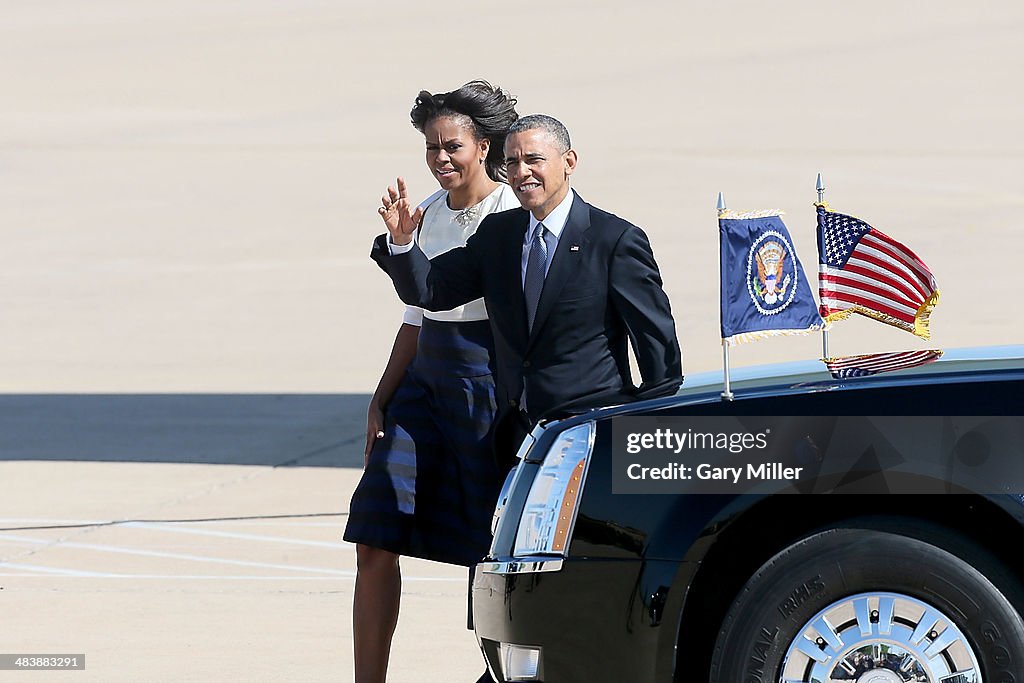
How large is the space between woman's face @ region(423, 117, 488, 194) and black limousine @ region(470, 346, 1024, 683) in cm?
129

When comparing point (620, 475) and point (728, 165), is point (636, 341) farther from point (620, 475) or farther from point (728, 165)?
point (728, 165)

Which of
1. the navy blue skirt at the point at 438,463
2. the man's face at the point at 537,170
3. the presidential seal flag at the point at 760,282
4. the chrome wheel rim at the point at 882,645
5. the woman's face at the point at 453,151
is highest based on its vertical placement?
the woman's face at the point at 453,151

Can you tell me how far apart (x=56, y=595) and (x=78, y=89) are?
43960 mm

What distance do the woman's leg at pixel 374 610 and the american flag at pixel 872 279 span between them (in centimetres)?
142

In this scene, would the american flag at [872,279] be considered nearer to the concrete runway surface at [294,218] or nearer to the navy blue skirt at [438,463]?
the navy blue skirt at [438,463]

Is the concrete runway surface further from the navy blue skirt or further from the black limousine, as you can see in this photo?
the black limousine

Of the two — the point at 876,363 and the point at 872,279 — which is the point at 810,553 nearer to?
the point at 876,363

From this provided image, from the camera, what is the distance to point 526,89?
1966 inches

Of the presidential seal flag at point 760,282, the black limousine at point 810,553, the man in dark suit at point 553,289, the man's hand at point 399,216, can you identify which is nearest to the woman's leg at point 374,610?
the man in dark suit at point 553,289

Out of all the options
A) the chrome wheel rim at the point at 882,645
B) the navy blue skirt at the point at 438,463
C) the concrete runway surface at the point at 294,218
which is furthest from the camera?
the concrete runway surface at the point at 294,218

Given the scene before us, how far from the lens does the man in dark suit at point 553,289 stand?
4.89m

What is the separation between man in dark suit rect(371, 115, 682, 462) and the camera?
4891 mm

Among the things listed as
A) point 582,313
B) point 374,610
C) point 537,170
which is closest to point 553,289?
point 582,313

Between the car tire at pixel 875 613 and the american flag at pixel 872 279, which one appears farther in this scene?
the american flag at pixel 872 279
